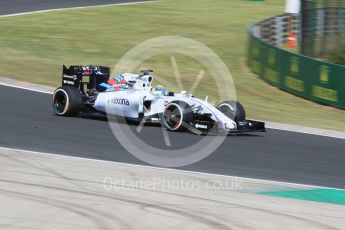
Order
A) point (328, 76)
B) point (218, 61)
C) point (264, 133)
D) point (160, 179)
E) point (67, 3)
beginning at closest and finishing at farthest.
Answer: point (160, 179), point (264, 133), point (328, 76), point (218, 61), point (67, 3)

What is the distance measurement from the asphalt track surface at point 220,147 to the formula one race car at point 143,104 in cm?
22

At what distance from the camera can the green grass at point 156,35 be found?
64.8 feet

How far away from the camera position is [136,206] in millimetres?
8805

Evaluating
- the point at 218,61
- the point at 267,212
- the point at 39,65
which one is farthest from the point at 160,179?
the point at 218,61

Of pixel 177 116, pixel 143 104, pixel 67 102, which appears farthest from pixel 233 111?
pixel 67 102

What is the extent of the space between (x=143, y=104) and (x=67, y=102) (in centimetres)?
153

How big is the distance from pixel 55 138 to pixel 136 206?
14.8 feet

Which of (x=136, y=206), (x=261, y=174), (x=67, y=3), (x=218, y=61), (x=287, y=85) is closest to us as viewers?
(x=136, y=206)

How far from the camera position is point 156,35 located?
29.7m

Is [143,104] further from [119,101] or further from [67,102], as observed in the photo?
[67,102]

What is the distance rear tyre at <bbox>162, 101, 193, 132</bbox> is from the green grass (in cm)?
389

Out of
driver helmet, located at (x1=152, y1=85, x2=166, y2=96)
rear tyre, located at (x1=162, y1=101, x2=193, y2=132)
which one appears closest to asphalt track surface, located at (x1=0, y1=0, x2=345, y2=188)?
rear tyre, located at (x1=162, y1=101, x2=193, y2=132)

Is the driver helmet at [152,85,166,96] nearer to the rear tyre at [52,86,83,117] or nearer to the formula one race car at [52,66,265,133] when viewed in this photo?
the formula one race car at [52,66,265,133]

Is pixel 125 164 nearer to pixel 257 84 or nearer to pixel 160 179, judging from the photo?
pixel 160 179
